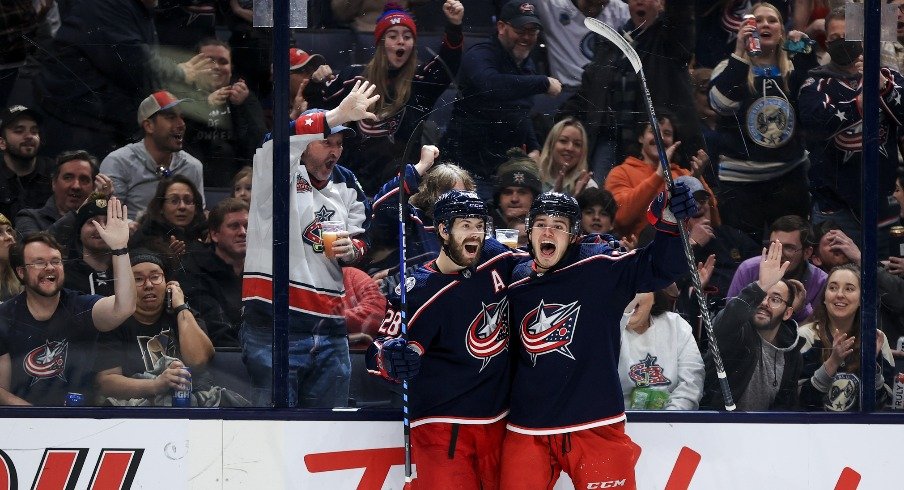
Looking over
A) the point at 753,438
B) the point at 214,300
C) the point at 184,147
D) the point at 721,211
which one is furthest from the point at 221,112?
the point at 753,438

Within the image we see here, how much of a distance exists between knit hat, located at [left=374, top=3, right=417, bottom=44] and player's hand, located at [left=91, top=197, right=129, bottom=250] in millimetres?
974

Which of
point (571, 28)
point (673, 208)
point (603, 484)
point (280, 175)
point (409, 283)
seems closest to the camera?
point (673, 208)

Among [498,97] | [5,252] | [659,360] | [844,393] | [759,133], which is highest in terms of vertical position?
[498,97]

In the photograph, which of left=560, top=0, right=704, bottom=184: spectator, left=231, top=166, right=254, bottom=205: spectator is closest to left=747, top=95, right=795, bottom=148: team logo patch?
left=560, top=0, right=704, bottom=184: spectator

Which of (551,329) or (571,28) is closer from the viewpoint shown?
(551,329)

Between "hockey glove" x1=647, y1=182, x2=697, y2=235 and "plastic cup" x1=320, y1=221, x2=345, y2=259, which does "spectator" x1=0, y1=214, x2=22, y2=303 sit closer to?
"plastic cup" x1=320, y1=221, x2=345, y2=259

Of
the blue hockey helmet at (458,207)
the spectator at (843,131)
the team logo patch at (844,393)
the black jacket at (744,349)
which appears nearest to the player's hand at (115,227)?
the blue hockey helmet at (458,207)

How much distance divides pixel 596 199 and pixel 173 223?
137 cm

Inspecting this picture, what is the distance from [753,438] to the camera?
3.90 m

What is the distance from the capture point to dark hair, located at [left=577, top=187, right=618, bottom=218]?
3936 mm

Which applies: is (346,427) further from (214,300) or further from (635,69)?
(635,69)

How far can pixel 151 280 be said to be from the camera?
12.7ft

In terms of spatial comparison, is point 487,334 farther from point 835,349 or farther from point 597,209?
point 835,349

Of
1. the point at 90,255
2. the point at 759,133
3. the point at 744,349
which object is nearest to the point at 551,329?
the point at 744,349
